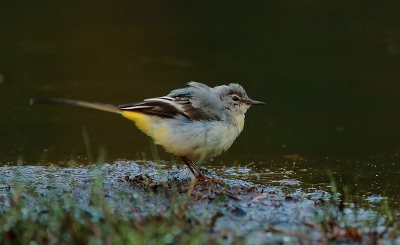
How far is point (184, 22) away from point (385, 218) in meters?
11.9

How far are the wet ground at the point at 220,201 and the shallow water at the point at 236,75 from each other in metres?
0.83

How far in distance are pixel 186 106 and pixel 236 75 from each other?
5.87m

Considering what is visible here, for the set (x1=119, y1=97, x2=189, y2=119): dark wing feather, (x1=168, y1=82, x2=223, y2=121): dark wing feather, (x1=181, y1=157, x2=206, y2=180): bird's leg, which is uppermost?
(x1=168, y1=82, x2=223, y2=121): dark wing feather

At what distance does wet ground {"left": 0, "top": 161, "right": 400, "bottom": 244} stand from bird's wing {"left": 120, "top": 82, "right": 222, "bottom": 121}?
62 cm

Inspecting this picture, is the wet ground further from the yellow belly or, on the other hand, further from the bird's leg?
the yellow belly

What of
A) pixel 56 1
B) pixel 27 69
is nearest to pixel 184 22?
pixel 56 1

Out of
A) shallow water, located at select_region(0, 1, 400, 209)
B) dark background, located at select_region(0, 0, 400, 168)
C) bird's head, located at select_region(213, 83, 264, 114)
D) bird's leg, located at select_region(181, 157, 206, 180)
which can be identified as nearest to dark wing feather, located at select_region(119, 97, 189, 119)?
bird's leg, located at select_region(181, 157, 206, 180)

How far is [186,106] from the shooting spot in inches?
264

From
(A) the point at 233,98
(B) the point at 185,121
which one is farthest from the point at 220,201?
(A) the point at 233,98

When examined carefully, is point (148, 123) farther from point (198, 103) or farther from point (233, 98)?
point (233, 98)

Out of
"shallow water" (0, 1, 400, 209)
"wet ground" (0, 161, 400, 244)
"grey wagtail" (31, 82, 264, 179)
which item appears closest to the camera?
"wet ground" (0, 161, 400, 244)

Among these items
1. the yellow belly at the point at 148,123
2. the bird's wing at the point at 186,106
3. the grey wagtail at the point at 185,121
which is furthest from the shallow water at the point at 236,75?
the yellow belly at the point at 148,123

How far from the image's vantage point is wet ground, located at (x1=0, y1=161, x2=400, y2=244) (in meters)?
4.91

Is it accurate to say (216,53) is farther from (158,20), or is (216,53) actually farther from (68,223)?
(68,223)
